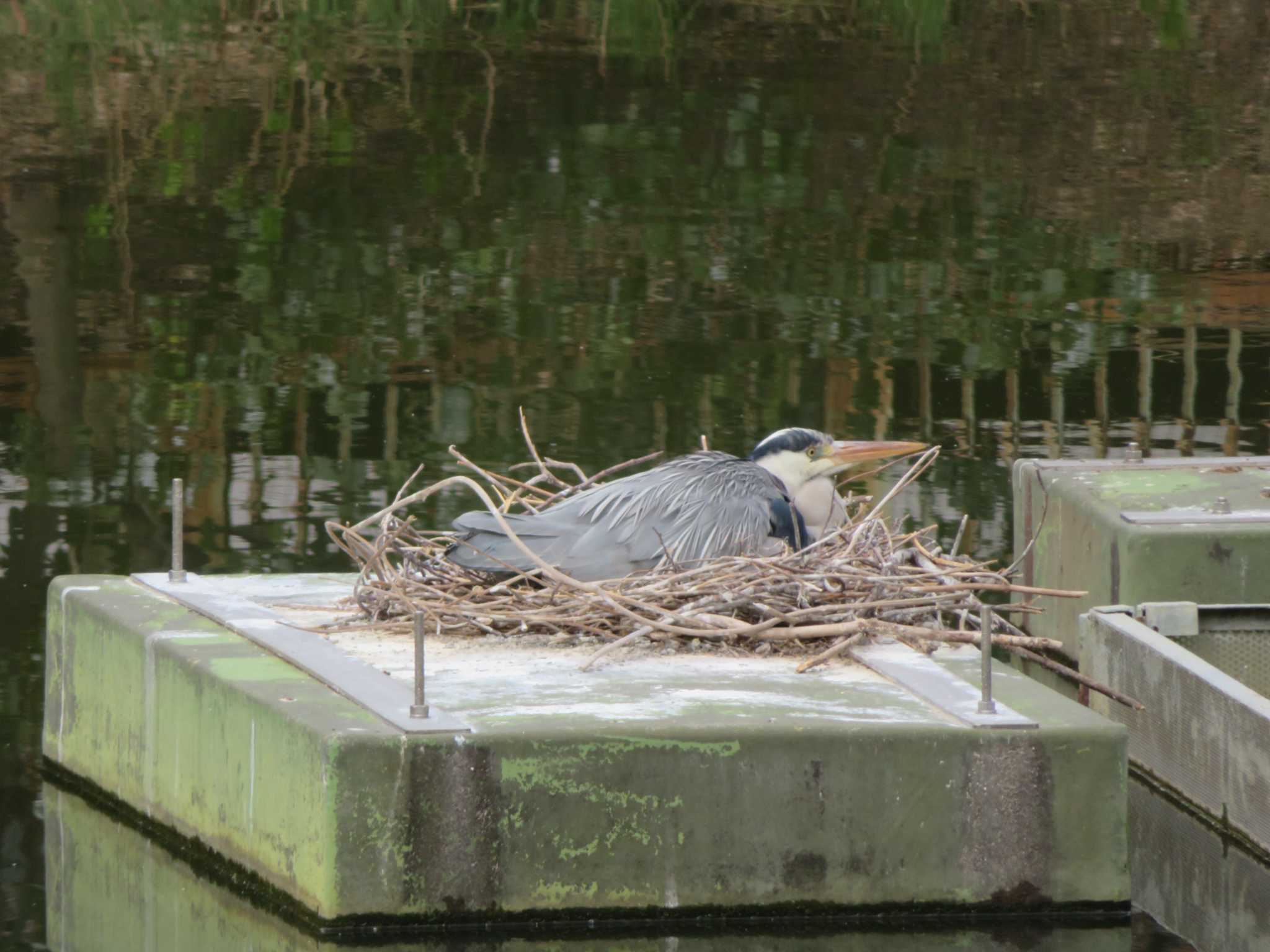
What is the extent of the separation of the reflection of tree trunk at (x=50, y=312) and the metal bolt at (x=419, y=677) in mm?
6462

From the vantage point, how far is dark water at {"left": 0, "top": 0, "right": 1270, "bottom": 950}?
12.9 m

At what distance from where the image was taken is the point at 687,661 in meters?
7.44

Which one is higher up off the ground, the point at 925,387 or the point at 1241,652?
the point at 925,387

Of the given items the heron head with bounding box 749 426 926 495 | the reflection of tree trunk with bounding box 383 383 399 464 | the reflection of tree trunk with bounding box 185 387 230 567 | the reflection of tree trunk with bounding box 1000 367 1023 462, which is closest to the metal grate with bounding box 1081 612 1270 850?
the heron head with bounding box 749 426 926 495

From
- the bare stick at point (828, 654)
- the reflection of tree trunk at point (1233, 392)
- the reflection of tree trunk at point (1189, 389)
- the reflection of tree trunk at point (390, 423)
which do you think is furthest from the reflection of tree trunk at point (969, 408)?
the bare stick at point (828, 654)

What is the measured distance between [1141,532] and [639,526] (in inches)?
73.5

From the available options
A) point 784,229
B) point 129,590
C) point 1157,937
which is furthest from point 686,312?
point 1157,937

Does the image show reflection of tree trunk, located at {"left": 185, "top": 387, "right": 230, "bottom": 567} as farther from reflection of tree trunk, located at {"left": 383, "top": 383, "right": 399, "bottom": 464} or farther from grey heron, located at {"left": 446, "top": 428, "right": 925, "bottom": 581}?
grey heron, located at {"left": 446, "top": 428, "right": 925, "bottom": 581}

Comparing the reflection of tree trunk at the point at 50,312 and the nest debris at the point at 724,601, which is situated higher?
the reflection of tree trunk at the point at 50,312

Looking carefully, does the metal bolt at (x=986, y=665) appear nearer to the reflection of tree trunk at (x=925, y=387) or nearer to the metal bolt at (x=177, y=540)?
the metal bolt at (x=177, y=540)

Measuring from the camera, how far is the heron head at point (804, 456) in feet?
28.1

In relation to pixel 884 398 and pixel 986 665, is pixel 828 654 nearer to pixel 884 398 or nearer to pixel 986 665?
pixel 986 665

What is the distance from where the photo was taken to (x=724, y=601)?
7.59m

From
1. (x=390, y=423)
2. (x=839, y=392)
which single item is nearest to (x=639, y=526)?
(x=390, y=423)
